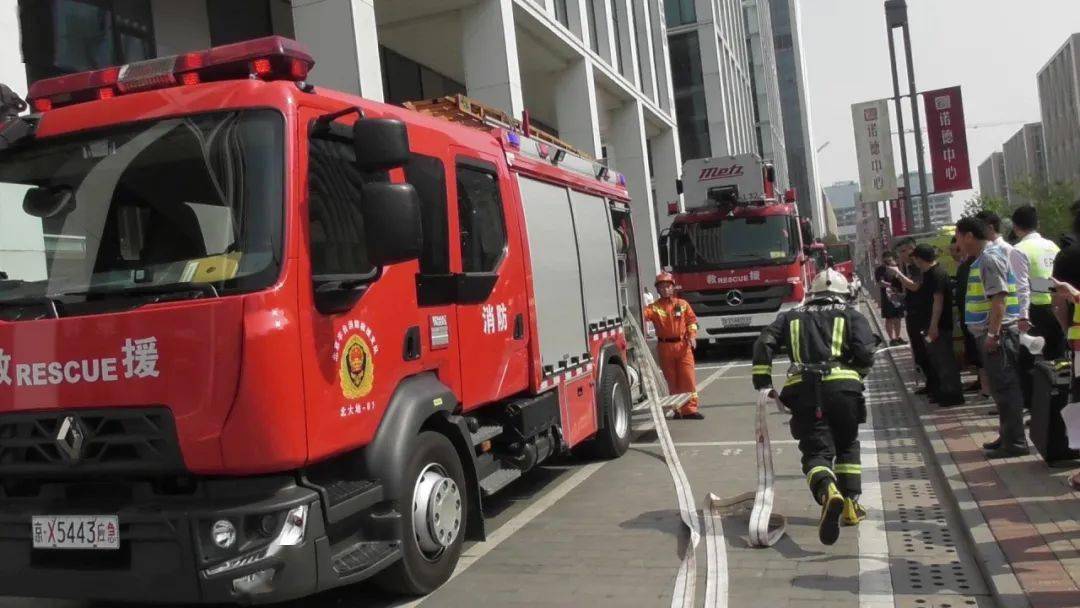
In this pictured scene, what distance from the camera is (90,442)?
12.8ft

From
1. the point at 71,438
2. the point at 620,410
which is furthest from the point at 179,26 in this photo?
the point at 71,438

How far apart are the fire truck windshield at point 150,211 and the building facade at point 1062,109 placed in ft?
331

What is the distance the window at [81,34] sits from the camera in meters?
9.48

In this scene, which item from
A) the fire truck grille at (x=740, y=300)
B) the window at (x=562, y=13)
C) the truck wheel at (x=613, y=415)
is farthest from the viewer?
the window at (x=562, y=13)

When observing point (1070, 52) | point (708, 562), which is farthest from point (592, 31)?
point (1070, 52)

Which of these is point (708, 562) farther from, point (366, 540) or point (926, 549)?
point (366, 540)

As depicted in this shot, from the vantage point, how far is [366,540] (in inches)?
173

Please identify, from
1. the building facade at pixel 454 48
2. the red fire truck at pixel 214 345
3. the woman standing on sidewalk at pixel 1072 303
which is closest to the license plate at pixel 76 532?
the red fire truck at pixel 214 345

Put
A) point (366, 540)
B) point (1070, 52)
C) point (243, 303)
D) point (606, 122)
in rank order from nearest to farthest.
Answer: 1. point (243, 303)
2. point (366, 540)
3. point (606, 122)
4. point (1070, 52)

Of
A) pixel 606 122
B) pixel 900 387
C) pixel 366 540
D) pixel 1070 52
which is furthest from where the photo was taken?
pixel 1070 52

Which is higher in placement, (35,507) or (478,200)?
(478,200)

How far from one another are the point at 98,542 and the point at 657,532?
3298 millimetres

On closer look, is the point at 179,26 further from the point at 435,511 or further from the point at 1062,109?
the point at 1062,109

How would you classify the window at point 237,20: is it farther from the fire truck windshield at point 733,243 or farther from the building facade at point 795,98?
the building facade at point 795,98
